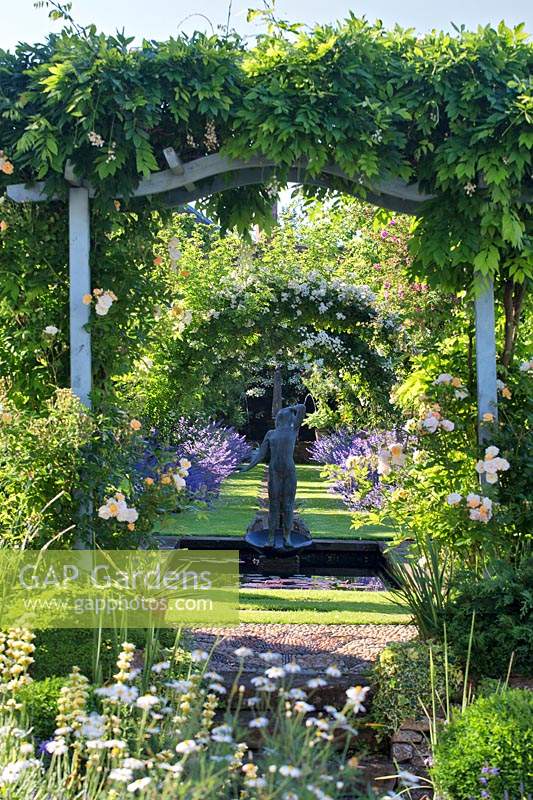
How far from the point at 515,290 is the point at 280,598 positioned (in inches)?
102

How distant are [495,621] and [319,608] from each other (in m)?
2.17

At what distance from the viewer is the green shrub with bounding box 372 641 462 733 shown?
3412mm

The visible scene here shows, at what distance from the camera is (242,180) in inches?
179

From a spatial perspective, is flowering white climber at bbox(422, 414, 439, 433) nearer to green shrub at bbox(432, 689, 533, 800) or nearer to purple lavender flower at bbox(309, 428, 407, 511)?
green shrub at bbox(432, 689, 533, 800)

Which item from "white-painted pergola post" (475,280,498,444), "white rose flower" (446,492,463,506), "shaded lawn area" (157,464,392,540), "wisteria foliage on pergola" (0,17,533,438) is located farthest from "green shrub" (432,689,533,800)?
"shaded lawn area" (157,464,392,540)

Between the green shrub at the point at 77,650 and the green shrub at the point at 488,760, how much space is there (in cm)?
120

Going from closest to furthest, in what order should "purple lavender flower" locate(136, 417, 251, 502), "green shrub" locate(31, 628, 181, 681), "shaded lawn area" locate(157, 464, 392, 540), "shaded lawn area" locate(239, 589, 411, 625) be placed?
"green shrub" locate(31, 628, 181, 681) < "shaded lawn area" locate(239, 589, 411, 625) < "shaded lawn area" locate(157, 464, 392, 540) < "purple lavender flower" locate(136, 417, 251, 502)

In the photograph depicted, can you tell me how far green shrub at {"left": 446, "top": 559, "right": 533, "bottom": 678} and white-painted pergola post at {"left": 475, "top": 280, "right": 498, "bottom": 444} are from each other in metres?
0.95

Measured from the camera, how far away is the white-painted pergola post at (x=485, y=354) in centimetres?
439

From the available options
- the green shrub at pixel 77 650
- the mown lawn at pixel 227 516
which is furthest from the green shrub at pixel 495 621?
the mown lawn at pixel 227 516

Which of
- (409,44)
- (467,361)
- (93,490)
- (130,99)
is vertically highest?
(409,44)

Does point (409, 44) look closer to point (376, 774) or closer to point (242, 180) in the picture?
point (242, 180)

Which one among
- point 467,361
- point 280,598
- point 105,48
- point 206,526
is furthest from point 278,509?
point 105,48

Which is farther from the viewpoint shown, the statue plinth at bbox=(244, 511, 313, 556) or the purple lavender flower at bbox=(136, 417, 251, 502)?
the purple lavender flower at bbox=(136, 417, 251, 502)
